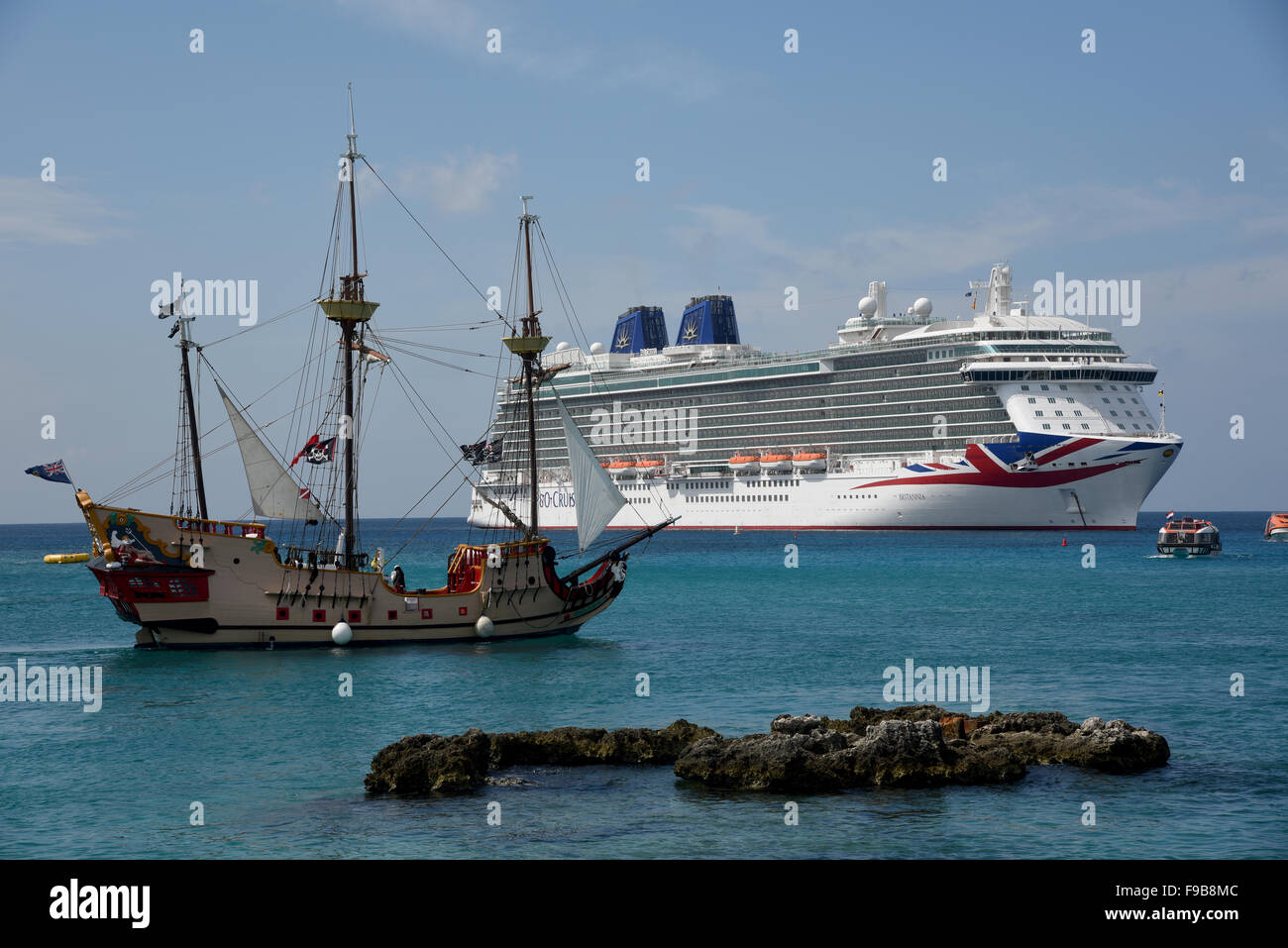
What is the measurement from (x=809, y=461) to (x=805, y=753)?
8782cm

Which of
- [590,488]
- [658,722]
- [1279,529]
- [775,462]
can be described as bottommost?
[658,722]

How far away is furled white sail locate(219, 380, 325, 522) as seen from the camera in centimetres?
4025

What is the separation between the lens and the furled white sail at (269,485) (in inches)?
1585

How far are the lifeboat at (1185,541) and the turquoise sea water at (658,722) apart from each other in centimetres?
3094

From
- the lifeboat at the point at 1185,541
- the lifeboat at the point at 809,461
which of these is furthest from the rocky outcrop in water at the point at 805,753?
the lifeboat at the point at 809,461

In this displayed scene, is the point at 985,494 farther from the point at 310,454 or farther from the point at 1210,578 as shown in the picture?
the point at 310,454

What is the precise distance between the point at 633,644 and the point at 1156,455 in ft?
207

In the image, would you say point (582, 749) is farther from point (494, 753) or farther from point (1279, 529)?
point (1279, 529)

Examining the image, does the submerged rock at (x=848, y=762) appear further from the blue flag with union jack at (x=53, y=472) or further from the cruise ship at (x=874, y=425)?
the cruise ship at (x=874, y=425)

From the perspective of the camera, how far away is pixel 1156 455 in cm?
8850

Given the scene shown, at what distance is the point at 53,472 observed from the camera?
34375mm

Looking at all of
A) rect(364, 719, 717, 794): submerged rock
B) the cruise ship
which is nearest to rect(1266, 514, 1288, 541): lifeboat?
the cruise ship

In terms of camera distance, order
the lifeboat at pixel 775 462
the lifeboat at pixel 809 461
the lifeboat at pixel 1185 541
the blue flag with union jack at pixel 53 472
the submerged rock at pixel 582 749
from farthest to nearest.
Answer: the lifeboat at pixel 775 462 → the lifeboat at pixel 809 461 → the lifeboat at pixel 1185 541 → the blue flag with union jack at pixel 53 472 → the submerged rock at pixel 582 749

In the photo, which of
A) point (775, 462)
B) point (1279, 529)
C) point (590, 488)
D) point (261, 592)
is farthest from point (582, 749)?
point (1279, 529)
